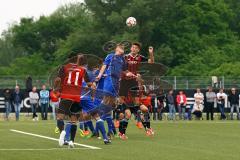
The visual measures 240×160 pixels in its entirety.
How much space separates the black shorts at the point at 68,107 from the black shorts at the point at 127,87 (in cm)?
298

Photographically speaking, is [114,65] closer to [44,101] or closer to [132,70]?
[132,70]

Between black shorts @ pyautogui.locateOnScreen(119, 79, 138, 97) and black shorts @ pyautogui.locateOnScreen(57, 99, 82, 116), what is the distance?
298cm

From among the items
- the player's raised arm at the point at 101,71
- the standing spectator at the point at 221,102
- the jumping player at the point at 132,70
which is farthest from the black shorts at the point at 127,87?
the standing spectator at the point at 221,102

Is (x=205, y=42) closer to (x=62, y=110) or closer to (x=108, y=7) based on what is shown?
(x=108, y=7)

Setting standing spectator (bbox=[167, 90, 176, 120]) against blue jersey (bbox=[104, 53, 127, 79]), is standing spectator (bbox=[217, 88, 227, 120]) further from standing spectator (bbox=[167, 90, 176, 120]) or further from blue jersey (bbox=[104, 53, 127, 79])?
blue jersey (bbox=[104, 53, 127, 79])

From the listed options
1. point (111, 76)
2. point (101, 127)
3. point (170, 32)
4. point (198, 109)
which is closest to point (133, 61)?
point (111, 76)

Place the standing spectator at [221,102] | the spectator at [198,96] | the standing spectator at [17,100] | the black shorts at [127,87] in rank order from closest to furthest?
the black shorts at [127,87] < the standing spectator at [17,100] < the spectator at [198,96] < the standing spectator at [221,102]

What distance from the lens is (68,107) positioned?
16.9 meters

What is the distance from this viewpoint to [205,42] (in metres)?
80.4

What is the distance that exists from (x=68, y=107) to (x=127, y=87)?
11.7 ft

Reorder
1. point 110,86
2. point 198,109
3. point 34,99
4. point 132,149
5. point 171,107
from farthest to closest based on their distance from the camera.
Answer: point 198,109, point 171,107, point 34,99, point 110,86, point 132,149

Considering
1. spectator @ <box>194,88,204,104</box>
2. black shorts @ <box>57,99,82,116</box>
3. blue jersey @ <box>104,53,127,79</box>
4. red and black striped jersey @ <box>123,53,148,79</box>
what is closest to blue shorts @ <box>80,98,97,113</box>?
black shorts @ <box>57,99,82,116</box>

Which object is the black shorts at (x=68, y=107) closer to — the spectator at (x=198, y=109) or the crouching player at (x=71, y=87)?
the crouching player at (x=71, y=87)

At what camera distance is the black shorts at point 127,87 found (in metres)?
20.0
